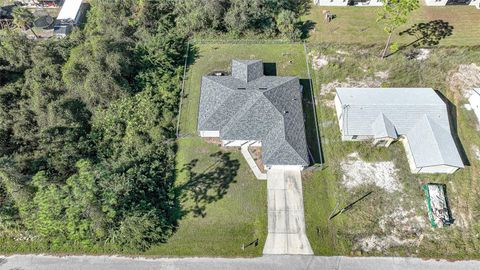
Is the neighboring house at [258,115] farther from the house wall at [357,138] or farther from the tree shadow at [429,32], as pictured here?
the tree shadow at [429,32]

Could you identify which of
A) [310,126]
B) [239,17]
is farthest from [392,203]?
[239,17]

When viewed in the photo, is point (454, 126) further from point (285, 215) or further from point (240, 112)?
point (240, 112)

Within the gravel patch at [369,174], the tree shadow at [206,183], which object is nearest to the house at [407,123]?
the gravel patch at [369,174]

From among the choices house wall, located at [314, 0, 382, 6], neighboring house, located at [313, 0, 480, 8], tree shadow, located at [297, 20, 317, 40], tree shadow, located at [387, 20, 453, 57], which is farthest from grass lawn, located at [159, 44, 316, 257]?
tree shadow, located at [387, 20, 453, 57]

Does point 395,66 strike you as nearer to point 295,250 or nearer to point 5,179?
point 295,250

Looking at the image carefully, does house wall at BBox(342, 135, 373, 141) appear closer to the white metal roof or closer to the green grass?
the green grass

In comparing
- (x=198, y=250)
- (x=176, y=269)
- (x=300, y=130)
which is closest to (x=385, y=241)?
(x=300, y=130)
